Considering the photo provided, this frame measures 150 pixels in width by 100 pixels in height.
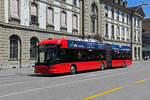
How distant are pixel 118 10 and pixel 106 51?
27.0 m

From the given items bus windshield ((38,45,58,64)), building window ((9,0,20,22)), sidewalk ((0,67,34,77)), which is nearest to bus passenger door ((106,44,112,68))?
sidewalk ((0,67,34,77))

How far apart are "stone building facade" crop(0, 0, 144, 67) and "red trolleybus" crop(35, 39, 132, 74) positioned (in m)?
2.49

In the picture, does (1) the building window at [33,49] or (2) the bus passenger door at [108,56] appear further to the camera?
(1) the building window at [33,49]

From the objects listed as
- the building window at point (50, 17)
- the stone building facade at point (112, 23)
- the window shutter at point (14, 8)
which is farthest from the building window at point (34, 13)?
the stone building facade at point (112, 23)

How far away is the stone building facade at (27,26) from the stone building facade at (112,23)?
5.93 metres

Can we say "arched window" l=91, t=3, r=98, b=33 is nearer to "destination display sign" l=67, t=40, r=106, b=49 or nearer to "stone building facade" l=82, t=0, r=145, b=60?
"stone building facade" l=82, t=0, r=145, b=60

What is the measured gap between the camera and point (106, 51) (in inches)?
925

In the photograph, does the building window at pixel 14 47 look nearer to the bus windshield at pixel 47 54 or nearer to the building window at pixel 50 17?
the building window at pixel 50 17

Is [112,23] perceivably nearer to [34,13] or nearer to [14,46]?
[34,13]

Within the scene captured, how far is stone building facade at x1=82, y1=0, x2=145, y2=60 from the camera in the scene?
38.2 meters

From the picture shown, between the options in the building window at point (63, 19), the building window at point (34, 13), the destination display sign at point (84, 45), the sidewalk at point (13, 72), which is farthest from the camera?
the building window at point (63, 19)

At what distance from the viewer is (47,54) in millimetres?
16578

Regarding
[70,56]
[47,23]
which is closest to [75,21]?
[47,23]

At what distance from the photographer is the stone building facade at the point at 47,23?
23969mm
